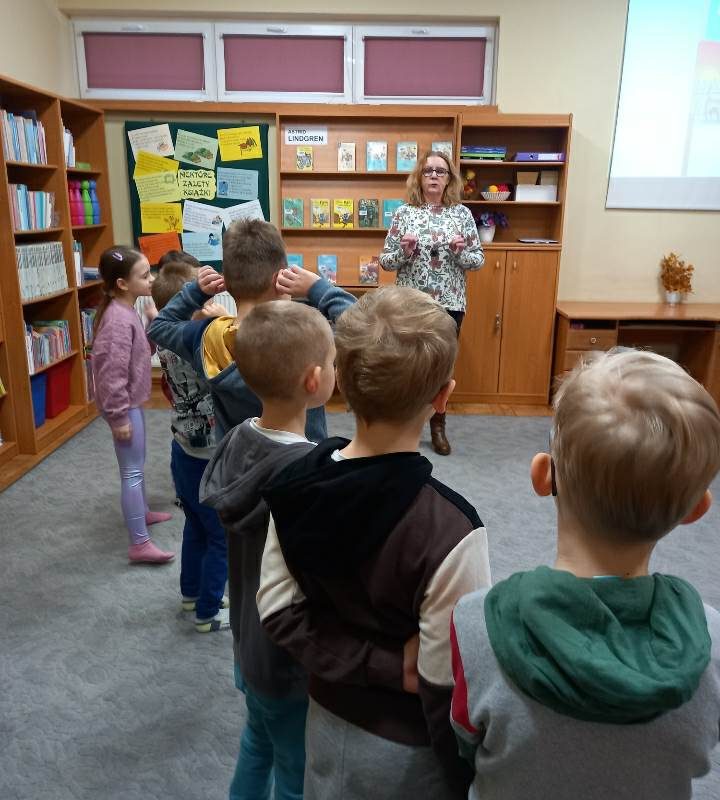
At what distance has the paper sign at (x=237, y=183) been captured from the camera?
4746 millimetres

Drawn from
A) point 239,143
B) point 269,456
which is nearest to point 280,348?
point 269,456

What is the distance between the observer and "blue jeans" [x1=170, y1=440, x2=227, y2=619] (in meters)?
2.00

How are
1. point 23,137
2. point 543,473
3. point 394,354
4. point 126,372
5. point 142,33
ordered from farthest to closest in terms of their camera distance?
point 142,33
point 23,137
point 126,372
point 394,354
point 543,473

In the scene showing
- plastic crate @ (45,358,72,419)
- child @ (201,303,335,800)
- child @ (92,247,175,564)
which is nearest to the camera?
child @ (201,303,335,800)

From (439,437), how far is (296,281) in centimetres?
244

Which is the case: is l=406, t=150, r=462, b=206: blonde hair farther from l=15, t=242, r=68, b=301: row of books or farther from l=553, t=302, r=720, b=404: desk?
l=15, t=242, r=68, b=301: row of books

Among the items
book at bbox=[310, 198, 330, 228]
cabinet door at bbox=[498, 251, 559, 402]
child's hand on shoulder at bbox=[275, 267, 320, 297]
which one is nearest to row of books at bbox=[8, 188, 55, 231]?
book at bbox=[310, 198, 330, 228]

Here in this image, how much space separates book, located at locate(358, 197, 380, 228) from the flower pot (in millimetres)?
734

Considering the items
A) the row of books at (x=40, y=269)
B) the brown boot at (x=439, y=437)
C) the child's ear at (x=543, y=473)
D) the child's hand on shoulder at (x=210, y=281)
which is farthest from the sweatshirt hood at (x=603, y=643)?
the row of books at (x=40, y=269)

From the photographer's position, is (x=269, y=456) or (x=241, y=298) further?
(x=241, y=298)

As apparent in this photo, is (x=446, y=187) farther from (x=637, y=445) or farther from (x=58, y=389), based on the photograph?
(x=637, y=445)

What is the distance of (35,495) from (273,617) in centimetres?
264

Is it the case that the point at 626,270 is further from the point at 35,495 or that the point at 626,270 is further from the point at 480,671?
the point at 480,671

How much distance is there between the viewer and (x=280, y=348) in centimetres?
117
